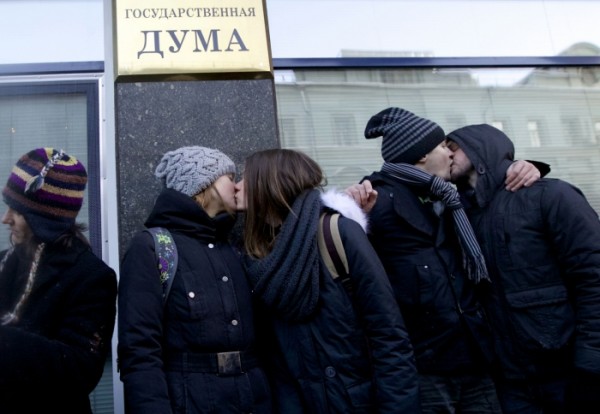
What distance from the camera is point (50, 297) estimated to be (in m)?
2.49

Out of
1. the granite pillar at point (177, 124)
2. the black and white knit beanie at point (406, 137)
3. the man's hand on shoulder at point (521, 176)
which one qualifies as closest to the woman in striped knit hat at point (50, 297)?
the granite pillar at point (177, 124)

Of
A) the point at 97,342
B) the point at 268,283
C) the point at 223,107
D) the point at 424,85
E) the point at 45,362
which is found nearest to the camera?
the point at 45,362

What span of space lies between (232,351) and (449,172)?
1.57 m

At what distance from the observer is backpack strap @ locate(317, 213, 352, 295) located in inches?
107

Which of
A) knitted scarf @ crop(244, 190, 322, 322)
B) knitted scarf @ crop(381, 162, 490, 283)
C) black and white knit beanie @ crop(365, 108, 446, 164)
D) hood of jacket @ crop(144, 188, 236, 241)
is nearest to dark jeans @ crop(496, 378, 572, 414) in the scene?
knitted scarf @ crop(381, 162, 490, 283)

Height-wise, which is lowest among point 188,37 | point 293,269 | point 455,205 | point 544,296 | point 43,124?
point 544,296

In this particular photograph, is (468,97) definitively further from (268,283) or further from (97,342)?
(97,342)

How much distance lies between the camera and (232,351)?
2643mm

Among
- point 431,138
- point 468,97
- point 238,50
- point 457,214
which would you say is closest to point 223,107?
point 238,50

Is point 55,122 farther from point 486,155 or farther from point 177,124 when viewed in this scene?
point 486,155

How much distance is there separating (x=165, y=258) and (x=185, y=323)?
0.94 feet

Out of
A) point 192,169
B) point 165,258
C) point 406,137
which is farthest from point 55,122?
point 406,137

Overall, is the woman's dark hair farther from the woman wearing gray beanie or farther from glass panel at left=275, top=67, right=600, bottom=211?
glass panel at left=275, top=67, right=600, bottom=211

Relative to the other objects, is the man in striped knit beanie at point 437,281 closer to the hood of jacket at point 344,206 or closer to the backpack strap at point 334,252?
the hood of jacket at point 344,206
